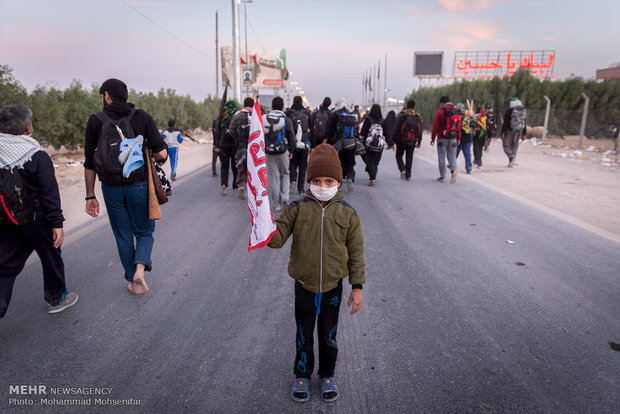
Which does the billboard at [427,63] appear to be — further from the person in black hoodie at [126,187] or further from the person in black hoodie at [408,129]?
the person in black hoodie at [126,187]

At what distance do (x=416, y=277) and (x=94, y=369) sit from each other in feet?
10.1

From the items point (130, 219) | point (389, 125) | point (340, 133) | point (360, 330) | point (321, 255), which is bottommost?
point (360, 330)

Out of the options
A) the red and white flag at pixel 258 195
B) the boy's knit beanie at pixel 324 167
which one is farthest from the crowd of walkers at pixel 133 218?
the red and white flag at pixel 258 195

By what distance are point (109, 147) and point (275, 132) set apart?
3.63 m

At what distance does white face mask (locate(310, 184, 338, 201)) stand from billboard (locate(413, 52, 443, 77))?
57824 millimetres

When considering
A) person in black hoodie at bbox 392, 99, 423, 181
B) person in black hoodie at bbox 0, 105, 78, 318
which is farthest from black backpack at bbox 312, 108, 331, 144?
person in black hoodie at bbox 0, 105, 78, 318

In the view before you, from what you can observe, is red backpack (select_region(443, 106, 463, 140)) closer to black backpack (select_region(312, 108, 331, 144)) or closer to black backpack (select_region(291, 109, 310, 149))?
black backpack (select_region(312, 108, 331, 144))

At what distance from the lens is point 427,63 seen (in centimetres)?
5553

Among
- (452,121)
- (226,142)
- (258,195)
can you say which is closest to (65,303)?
(258,195)

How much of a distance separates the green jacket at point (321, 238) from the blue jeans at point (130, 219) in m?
1.77

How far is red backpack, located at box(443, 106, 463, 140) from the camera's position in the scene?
31.7ft

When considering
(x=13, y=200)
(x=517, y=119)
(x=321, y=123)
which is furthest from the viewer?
(x=517, y=119)

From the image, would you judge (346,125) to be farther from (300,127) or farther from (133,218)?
(133,218)

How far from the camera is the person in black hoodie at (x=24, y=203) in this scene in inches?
114
